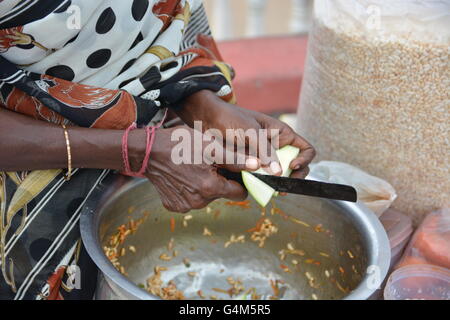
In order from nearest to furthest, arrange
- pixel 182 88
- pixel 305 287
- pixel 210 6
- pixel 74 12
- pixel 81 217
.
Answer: pixel 74 12, pixel 81 217, pixel 182 88, pixel 305 287, pixel 210 6

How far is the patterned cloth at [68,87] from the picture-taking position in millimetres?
1169

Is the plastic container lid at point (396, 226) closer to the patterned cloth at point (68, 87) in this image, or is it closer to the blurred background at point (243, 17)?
the patterned cloth at point (68, 87)

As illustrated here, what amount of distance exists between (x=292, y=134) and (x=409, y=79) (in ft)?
1.11

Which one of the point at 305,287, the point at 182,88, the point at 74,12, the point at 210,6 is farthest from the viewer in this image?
the point at 210,6

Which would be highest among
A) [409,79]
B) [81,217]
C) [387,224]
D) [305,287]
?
[409,79]

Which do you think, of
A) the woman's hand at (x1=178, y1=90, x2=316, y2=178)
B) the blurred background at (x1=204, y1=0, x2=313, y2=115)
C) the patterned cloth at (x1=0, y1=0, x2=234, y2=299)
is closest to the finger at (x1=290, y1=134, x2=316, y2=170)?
the woman's hand at (x1=178, y1=90, x2=316, y2=178)

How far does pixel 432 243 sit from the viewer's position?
1455 millimetres

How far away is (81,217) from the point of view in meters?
1.28

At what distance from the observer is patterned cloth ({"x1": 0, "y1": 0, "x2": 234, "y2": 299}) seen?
1.17 meters

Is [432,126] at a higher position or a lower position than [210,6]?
higher

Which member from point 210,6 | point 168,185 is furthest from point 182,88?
point 210,6

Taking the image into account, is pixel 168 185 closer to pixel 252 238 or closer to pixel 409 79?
pixel 252 238

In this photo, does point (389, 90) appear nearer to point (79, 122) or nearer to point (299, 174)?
point (299, 174)

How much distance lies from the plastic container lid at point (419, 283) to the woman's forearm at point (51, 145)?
659 millimetres
